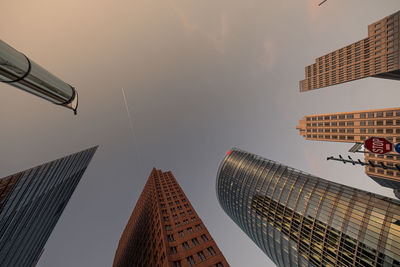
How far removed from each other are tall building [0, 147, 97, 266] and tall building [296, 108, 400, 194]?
116 meters

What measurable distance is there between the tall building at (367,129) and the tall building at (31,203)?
115639mm

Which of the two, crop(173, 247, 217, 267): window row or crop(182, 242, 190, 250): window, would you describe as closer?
crop(173, 247, 217, 267): window row

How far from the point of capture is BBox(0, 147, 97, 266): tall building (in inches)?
1283

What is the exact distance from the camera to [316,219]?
3675 cm

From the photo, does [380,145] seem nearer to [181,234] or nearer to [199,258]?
[199,258]

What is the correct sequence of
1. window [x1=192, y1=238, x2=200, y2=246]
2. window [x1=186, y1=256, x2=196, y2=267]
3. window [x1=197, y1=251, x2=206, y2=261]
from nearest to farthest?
1. window [x1=186, y1=256, x2=196, y2=267]
2. window [x1=197, y1=251, x2=206, y2=261]
3. window [x1=192, y1=238, x2=200, y2=246]

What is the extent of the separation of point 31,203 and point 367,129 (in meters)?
125

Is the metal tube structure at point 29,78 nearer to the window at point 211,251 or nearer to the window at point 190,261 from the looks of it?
the window at point 190,261

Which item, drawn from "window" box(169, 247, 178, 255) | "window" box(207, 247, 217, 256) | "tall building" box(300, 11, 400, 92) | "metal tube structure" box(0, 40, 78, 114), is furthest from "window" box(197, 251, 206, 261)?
"tall building" box(300, 11, 400, 92)

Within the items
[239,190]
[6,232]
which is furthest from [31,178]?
[239,190]

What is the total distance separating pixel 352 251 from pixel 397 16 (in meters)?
82.6

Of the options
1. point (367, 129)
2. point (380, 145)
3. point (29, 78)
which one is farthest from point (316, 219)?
point (29, 78)

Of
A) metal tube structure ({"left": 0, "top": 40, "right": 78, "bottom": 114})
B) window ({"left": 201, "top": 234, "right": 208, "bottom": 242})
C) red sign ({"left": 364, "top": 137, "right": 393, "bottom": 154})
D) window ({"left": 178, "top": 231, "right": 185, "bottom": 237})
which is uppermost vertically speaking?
red sign ({"left": 364, "top": 137, "right": 393, "bottom": 154})

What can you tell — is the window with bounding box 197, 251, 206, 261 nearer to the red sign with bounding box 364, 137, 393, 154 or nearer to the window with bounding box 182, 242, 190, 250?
the window with bounding box 182, 242, 190, 250
